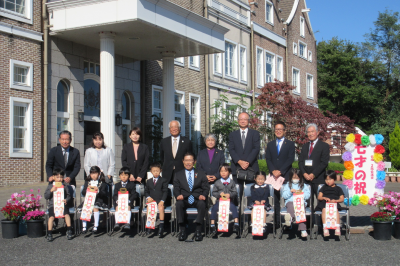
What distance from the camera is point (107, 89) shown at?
1595 centimetres

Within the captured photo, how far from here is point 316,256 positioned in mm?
6930

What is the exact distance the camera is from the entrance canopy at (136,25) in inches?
582

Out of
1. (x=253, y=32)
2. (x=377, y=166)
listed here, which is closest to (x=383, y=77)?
(x=253, y=32)

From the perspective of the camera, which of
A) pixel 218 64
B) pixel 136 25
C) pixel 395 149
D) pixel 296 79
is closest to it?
pixel 136 25

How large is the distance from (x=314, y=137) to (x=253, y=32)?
2097 centimetres

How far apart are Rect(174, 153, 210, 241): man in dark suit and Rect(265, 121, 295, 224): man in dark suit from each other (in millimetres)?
1310

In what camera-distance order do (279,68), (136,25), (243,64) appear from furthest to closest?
(279,68)
(243,64)
(136,25)

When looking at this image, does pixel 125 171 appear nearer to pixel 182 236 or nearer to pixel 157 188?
pixel 157 188

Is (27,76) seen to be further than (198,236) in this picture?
Yes

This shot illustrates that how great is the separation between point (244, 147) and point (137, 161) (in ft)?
6.81

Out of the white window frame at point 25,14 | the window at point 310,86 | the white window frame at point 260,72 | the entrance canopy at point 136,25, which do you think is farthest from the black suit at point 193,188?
the window at point 310,86

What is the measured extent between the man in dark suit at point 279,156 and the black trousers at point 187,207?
1.39 metres

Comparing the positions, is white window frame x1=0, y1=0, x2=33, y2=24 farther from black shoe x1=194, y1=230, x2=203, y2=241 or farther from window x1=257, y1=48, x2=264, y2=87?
window x1=257, y1=48, x2=264, y2=87

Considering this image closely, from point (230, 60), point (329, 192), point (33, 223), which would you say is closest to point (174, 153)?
point (33, 223)
